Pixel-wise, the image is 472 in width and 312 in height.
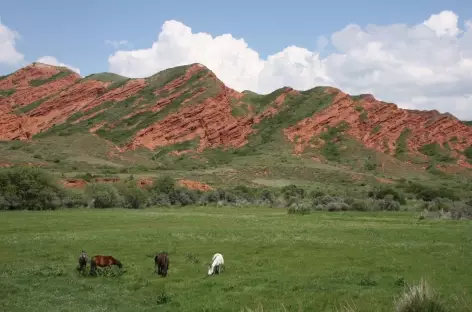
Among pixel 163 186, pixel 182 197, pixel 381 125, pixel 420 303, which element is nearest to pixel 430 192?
pixel 182 197

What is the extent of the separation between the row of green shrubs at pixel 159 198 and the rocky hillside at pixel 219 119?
59.9 metres

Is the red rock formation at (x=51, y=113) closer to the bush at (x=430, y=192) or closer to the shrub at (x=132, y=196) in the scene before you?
the shrub at (x=132, y=196)

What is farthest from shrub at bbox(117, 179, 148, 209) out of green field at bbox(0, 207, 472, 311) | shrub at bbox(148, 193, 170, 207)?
green field at bbox(0, 207, 472, 311)

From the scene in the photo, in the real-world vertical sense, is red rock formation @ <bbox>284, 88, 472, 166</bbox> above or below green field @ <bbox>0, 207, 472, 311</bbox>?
above

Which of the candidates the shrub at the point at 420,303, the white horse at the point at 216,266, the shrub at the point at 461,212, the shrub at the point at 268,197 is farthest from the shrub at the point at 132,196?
the shrub at the point at 420,303

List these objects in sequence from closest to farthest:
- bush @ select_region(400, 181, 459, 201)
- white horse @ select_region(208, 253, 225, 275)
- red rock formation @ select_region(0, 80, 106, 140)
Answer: white horse @ select_region(208, 253, 225, 275) → bush @ select_region(400, 181, 459, 201) → red rock formation @ select_region(0, 80, 106, 140)

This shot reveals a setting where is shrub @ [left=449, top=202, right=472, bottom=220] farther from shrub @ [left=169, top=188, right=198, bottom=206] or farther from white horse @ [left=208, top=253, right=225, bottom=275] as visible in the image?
shrub @ [left=169, top=188, right=198, bottom=206]

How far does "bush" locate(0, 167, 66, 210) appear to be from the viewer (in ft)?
184

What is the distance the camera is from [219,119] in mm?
148375

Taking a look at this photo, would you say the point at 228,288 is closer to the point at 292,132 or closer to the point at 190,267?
the point at 190,267

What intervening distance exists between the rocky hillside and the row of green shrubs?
59904mm

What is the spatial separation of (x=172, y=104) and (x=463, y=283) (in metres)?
139

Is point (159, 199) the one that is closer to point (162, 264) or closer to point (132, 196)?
point (132, 196)

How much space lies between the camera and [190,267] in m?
22.1
